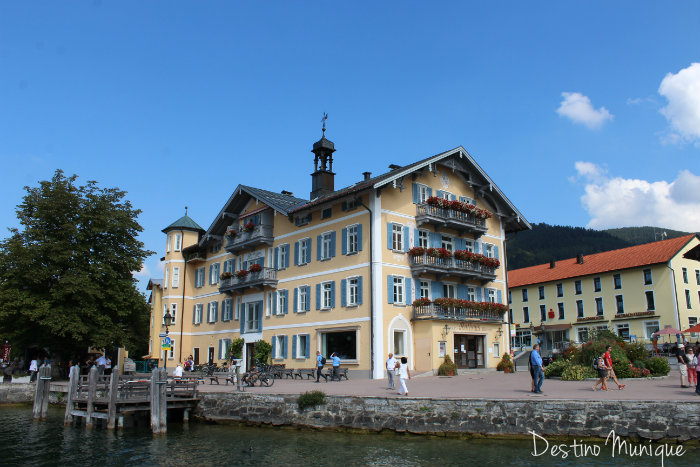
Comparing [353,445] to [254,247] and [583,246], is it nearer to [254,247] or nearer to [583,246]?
[254,247]

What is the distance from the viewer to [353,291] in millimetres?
33438

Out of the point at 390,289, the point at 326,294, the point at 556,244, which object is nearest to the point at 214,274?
the point at 326,294

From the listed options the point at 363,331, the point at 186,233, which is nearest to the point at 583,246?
the point at 186,233

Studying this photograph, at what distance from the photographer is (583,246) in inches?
4628

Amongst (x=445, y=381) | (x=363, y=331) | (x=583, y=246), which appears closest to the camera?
(x=445, y=381)

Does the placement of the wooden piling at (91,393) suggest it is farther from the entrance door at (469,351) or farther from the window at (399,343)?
the entrance door at (469,351)

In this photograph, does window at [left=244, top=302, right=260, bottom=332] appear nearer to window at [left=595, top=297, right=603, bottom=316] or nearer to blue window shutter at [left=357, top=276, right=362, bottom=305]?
blue window shutter at [left=357, top=276, right=362, bottom=305]

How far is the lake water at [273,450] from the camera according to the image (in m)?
15.5

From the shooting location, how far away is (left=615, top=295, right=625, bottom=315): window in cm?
5409

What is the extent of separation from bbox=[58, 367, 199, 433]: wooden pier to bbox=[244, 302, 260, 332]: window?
14123mm

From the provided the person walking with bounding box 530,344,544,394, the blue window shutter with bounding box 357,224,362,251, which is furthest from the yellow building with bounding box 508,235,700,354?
the person walking with bounding box 530,344,544,394

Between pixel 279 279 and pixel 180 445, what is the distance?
19882mm

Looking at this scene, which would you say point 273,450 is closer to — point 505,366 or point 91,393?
point 91,393

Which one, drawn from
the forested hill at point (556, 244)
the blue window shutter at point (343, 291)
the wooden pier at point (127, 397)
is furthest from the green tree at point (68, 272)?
the forested hill at point (556, 244)
